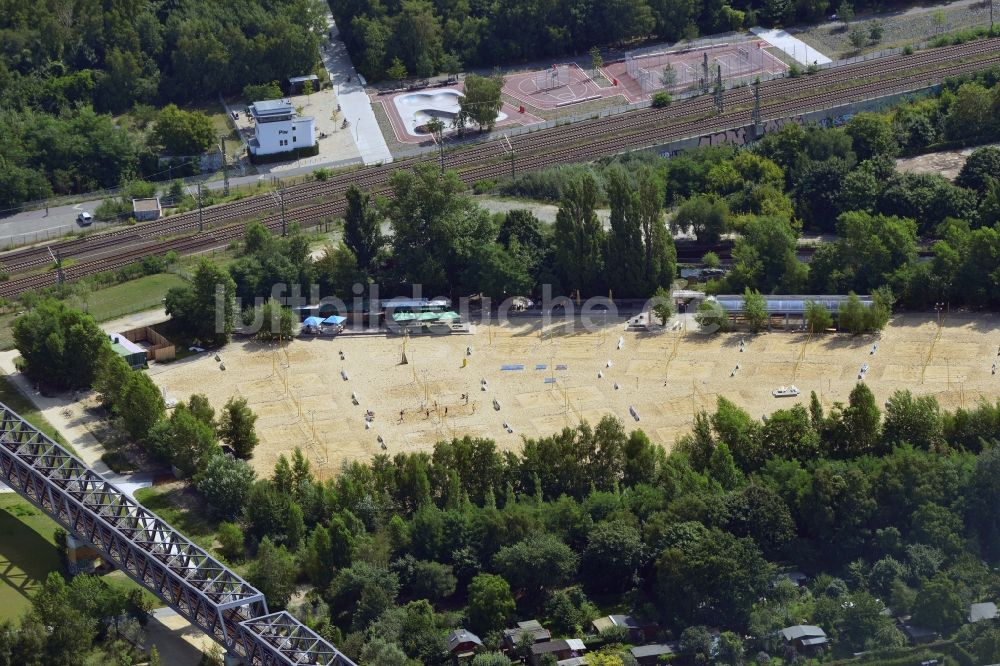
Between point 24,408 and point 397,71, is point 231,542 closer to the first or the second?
point 24,408

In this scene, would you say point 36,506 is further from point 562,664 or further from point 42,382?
point 562,664

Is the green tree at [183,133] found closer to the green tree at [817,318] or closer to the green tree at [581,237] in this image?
the green tree at [581,237]

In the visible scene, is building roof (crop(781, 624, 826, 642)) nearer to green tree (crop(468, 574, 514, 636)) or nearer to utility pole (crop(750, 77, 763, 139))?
green tree (crop(468, 574, 514, 636))

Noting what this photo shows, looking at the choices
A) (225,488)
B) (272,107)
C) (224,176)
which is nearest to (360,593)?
(225,488)

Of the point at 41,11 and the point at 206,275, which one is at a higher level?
the point at 41,11

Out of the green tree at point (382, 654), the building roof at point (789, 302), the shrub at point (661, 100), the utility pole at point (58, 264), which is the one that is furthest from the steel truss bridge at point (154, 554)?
the shrub at point (661, 100)

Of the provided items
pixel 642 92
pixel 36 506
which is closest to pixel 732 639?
pixel 36 506

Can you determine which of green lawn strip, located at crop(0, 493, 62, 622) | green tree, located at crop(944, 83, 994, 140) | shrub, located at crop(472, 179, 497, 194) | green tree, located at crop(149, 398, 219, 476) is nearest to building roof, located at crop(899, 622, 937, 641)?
green tree, located at crop(149, 398, 219, 476)
